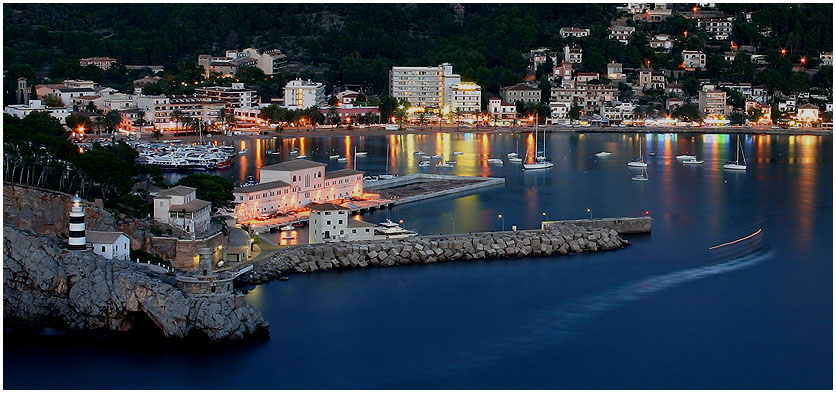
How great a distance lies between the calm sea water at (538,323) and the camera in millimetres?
9633

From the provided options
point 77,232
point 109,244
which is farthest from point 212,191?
point 77,232

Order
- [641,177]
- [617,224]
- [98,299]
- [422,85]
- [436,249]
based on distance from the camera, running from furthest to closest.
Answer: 1. [422,85]
2. [641,177]
3. [617,224]
4. [436,249]
5. [98,299]

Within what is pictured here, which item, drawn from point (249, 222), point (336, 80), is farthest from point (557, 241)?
point (336, 80)

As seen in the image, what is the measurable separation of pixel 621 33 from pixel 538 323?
2531cm

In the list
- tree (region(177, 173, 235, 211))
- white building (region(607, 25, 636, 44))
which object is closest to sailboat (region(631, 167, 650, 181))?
tree (region(177, 173, 235, 211))

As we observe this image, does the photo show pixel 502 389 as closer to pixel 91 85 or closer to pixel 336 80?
pixel 91 85

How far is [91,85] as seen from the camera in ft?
95.9

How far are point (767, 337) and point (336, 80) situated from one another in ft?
77.4

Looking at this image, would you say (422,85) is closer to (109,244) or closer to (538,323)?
(109,244)

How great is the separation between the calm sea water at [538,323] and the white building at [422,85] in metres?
14.2

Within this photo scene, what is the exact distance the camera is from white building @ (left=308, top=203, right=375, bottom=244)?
43.3ft

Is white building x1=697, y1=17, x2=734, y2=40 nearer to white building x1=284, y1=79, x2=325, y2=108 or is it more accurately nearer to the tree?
white building x1=284, y1=79, x2=325, y2=108

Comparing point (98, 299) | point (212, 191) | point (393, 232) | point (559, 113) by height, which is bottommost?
point (98, 299)

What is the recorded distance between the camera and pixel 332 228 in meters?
13.2
